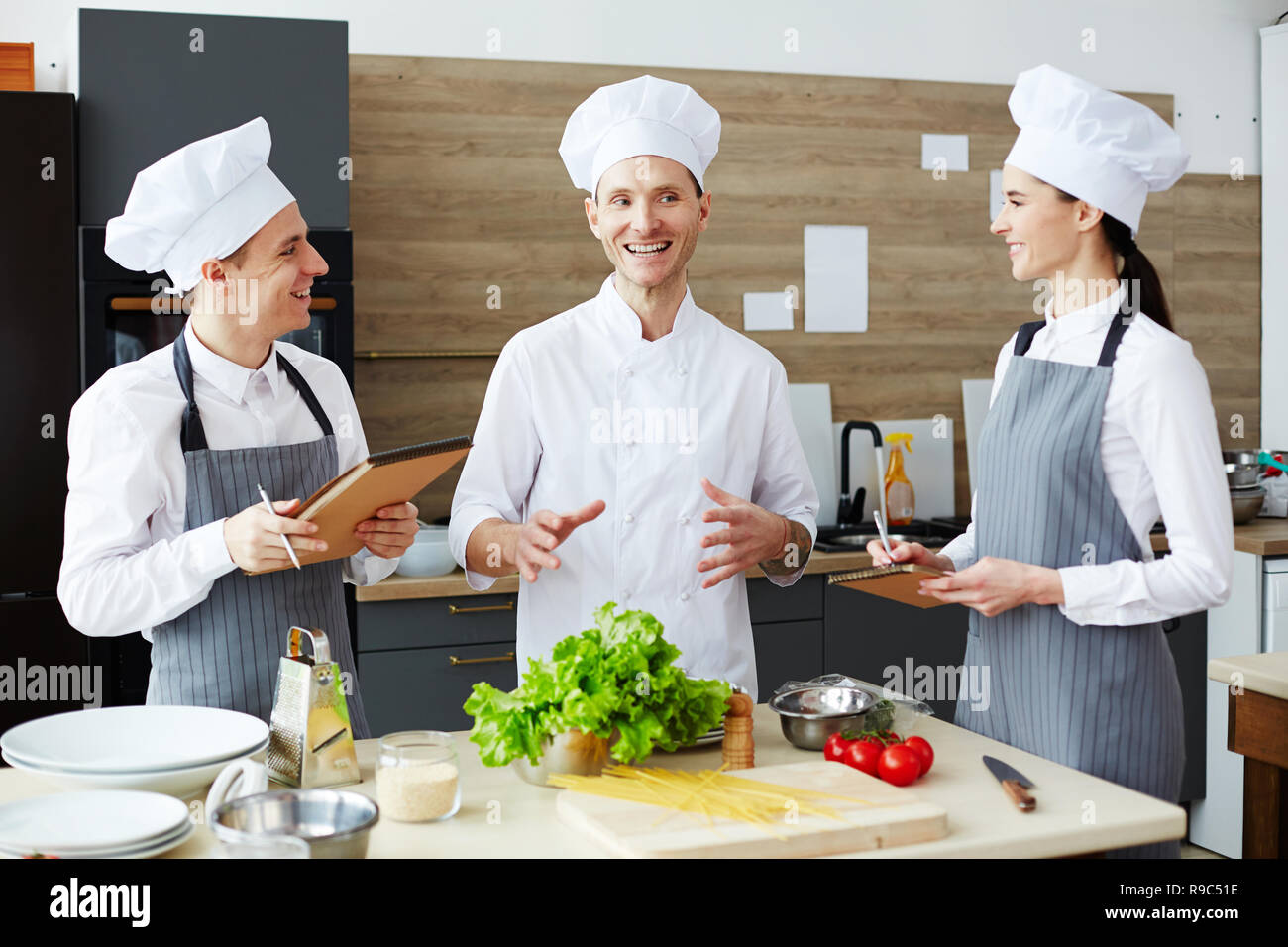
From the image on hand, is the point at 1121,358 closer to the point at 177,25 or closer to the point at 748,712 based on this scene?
the point at 748,712

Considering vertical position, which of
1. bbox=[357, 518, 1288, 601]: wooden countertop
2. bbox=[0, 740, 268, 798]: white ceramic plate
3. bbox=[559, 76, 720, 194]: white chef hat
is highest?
bbox=[559, 76, 720, 194]: white chef hat

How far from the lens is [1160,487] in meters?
→ 1.84

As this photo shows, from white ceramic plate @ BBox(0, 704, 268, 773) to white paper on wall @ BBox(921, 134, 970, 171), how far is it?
10.8ft

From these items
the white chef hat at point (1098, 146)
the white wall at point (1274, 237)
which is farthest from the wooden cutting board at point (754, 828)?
the white wall at point (1274, 237)

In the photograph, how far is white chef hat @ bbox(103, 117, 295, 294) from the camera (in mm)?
1960

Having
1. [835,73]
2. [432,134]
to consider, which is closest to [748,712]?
[432,134]

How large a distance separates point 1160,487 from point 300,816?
128cm

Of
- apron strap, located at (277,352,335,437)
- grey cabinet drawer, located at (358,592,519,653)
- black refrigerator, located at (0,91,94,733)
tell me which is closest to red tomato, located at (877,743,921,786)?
apron strap, located at (277,352,335,437)

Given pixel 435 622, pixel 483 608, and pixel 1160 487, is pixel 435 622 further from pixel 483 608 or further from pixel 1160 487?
pixel 1160 487

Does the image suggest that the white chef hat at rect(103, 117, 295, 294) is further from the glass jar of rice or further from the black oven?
the black oven

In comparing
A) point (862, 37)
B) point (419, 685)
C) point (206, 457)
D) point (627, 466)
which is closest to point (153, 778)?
point (206, 457)

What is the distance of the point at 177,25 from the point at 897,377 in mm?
2506

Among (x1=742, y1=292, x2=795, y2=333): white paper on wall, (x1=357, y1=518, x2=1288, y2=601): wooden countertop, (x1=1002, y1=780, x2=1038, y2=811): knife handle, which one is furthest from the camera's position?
(x1=742, y1=292, x2=795, y2=333): white paper on wall

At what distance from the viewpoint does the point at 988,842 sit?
1.44 metres
